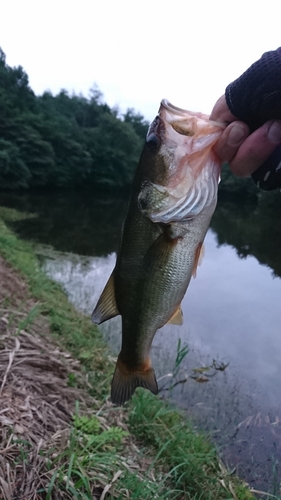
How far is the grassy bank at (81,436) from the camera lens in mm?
2787

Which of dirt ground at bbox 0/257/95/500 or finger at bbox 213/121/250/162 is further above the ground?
finger at bbox 213/121/250/162

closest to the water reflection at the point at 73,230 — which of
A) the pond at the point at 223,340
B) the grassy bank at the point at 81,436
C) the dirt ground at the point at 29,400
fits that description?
the pond at the point at 223,340

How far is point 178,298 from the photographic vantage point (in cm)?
226

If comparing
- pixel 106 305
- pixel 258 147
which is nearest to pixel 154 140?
pixel 258 147

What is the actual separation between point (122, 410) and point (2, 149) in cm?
3773

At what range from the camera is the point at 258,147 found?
197cm

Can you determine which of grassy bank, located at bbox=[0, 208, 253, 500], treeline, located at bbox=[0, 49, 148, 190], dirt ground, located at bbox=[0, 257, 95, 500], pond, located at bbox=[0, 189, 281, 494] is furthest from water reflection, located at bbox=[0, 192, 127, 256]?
treeline, located at bbox=[0, 49, 148, 190]

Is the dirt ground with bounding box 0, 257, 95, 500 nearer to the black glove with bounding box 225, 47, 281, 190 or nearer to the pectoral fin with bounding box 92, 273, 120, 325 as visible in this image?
the pectoral fin with bounding box 92, 273, 120, 325

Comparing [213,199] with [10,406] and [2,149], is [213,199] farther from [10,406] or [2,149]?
[2,149]

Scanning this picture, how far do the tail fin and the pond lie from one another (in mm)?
1950

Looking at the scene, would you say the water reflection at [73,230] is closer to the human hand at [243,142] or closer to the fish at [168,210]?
the fish at [168,210]

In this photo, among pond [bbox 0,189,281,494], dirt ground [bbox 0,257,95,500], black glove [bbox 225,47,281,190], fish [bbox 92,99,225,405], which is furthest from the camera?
pond [bbox 0,189,281,494]

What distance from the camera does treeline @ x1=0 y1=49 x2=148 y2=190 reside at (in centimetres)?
4097

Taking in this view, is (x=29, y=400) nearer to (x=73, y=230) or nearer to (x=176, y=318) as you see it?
(x=176, y=318)
